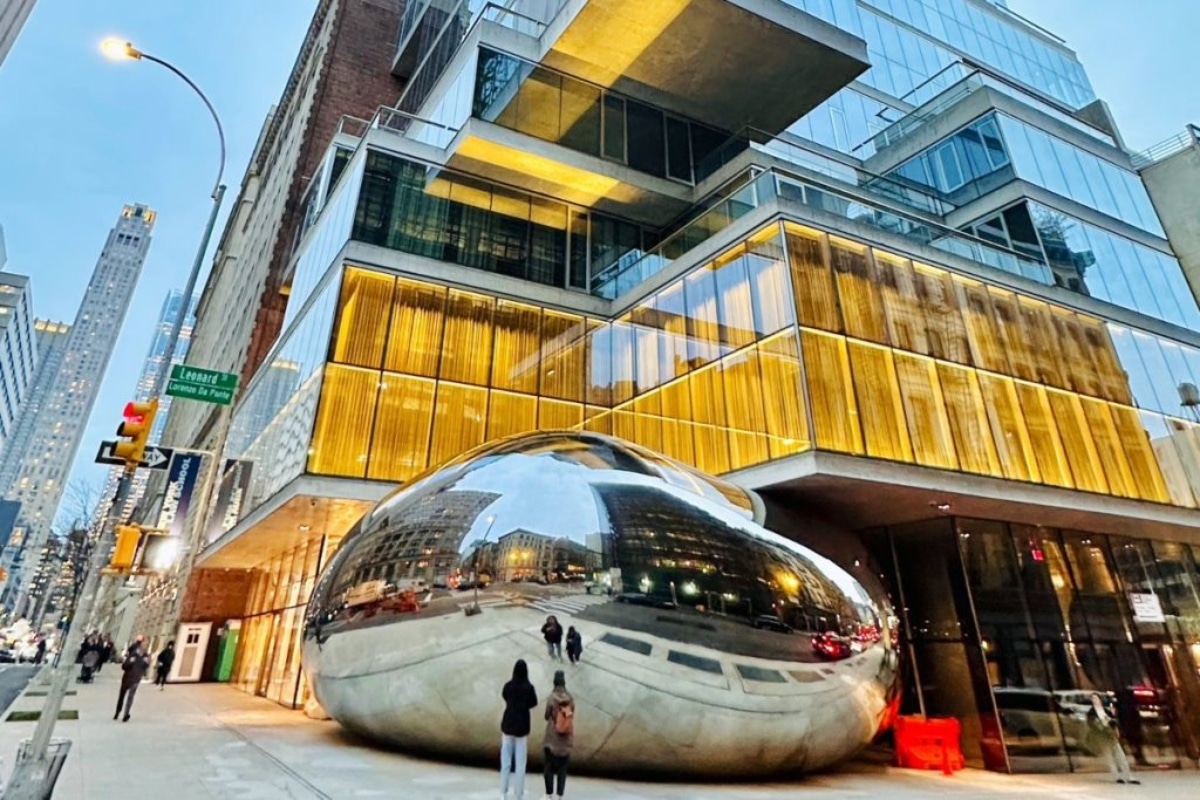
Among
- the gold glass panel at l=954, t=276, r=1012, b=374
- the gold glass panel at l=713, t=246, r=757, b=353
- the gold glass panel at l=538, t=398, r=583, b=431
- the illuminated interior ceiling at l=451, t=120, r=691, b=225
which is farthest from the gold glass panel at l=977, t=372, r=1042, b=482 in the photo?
the illuminated interior ceiling at l=451, t=120, r=691, b=225

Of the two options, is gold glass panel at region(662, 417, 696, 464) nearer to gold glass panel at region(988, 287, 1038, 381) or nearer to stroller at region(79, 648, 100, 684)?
gold glass panel at region(988, 287, 1038, 381)

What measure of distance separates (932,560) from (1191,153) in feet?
85.3

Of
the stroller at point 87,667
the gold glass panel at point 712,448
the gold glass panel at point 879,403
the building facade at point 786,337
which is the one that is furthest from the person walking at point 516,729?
the stroller at point 87,667

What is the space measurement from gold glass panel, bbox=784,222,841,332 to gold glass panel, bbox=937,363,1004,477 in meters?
3.41

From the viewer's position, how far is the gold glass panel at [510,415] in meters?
20.4

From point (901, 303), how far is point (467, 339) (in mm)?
12252

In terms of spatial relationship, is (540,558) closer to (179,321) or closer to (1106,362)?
(179,321)

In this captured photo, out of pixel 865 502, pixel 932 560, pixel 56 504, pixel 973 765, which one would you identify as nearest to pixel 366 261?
pixel 865 502

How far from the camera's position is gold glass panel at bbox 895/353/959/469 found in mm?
15164

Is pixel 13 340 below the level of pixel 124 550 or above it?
above

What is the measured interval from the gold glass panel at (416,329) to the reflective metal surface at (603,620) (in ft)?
31.2

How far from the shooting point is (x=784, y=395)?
14.8 m

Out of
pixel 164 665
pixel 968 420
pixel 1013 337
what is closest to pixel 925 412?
pixel 968 420

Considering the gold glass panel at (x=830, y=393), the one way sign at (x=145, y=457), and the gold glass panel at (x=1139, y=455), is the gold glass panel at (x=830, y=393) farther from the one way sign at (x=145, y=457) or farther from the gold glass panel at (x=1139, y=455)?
the one way sign at (x=145, y=457)
